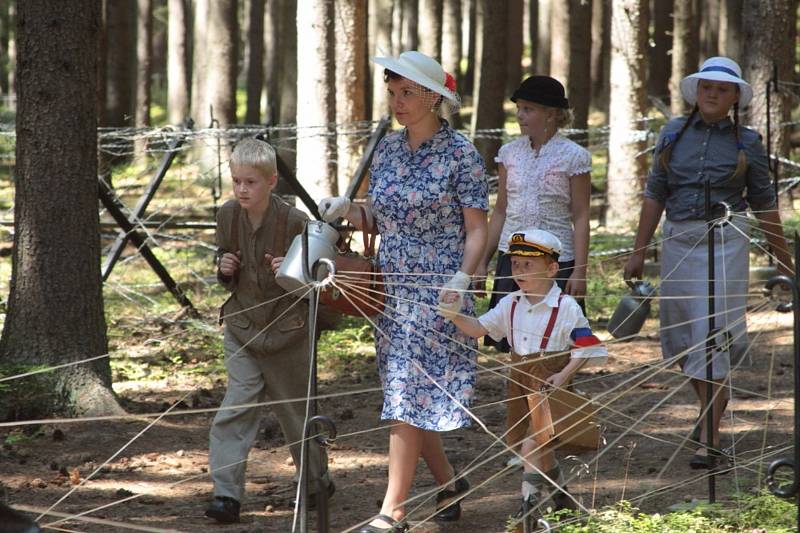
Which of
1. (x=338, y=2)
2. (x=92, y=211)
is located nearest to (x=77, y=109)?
(x=92, y=211)

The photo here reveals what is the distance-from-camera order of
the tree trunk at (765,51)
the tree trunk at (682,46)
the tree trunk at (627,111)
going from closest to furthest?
the tree trunk at (765,51) < the tree trunk at (627,111) < the tree trunk at (682,46)

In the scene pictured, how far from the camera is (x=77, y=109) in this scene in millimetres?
6285

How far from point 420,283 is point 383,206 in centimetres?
35

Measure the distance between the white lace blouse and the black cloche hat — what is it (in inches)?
8.6

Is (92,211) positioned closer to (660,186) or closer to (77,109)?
(77,109)

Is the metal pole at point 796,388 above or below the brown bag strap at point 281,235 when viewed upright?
below

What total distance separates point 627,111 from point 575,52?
11.7 feet

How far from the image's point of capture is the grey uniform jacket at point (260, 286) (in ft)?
15.5

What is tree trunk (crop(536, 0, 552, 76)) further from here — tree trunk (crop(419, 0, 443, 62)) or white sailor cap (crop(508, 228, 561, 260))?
white sailor cap (crop(508, 228, 561, 260))

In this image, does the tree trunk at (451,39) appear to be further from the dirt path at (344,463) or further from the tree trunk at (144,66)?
the dirt path at (344,463)

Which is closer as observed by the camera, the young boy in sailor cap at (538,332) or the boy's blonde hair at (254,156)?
the young boy in sailor cap at (538,332)

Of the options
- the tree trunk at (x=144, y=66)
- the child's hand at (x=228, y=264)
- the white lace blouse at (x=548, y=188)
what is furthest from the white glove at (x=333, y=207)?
the tree trunk at (x=144, y=66)

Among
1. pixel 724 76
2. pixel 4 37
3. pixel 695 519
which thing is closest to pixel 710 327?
pixel 695 519

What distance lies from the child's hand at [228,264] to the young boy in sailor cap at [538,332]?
100cm
